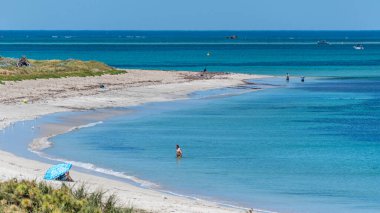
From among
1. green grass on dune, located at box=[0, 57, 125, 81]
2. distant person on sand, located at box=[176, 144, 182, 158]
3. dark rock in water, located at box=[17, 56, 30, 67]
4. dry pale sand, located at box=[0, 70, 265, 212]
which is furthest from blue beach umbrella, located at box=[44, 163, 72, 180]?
dark rock in water, located at box=[17, 56, 30, 67]

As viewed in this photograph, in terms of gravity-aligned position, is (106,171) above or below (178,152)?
below

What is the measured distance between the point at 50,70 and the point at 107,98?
60.0 ft

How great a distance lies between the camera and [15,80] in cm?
6462

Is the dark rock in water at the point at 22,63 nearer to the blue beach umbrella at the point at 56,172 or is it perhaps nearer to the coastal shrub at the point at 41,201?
the blue beach umbrella at the point at 56,172

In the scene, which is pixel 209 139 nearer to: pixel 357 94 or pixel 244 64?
pixel 357 94

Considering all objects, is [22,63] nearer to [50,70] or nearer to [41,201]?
[50,70]

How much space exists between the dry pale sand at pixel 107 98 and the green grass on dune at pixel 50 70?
5.14ft

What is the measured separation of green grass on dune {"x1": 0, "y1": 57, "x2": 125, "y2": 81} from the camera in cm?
6800

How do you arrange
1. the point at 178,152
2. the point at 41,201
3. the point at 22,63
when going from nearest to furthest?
the point at 41,201 < the point at 178,152 < the point at 22,63

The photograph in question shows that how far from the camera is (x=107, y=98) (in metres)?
58.8

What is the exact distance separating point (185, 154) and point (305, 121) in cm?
1637

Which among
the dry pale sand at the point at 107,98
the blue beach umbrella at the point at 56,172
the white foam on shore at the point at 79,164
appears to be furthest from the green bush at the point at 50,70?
the blue beach umbrella at the point at 56,172

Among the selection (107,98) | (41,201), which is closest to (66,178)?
(41,201)

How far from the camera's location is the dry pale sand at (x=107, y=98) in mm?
23797
